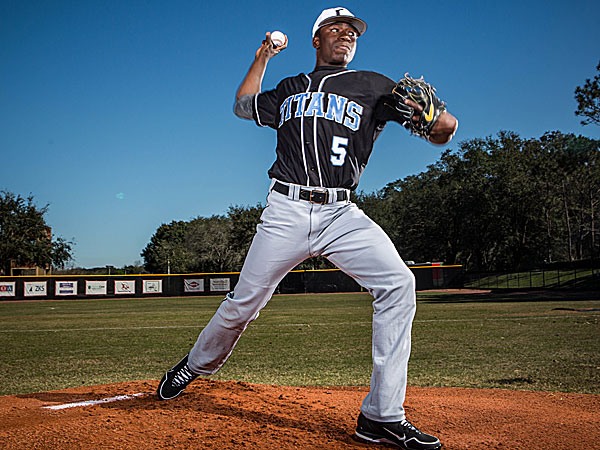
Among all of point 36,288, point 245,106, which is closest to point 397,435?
point 245,106

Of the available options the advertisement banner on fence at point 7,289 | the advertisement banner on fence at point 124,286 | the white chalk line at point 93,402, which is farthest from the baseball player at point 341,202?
the advertisement banner on fence at point 7,289

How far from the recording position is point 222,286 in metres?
32.8

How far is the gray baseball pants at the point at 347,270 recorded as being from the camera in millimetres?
2857

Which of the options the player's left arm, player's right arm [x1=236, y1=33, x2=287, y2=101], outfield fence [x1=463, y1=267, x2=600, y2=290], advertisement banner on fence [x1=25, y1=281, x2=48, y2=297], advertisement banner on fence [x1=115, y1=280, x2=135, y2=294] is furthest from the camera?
outfield fence [x1=463, y1=267, x2=600, y2=290]

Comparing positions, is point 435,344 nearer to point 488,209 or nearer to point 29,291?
point 29,291

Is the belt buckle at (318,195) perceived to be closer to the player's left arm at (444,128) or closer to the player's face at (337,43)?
the player's left arm at (444,128)

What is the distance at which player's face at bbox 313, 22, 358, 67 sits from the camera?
331cm

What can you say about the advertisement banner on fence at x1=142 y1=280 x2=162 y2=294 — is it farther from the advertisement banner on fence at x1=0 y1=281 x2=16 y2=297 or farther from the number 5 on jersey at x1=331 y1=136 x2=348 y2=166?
the number 5 on jersey at x1=331 y1=136 x2=348 y2=166

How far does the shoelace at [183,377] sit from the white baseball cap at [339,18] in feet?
7.93

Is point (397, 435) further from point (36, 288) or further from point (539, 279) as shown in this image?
point (539, 279)

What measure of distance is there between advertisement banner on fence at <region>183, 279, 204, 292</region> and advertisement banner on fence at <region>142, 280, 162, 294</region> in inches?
60.1

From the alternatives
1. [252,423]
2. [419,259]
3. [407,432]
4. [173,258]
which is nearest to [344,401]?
[252,423]

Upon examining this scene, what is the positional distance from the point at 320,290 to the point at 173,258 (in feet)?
145

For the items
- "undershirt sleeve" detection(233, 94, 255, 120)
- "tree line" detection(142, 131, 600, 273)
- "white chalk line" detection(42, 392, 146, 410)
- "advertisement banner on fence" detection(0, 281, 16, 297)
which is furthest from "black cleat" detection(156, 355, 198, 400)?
"tree line" detection(142, 131, 600, 273)
